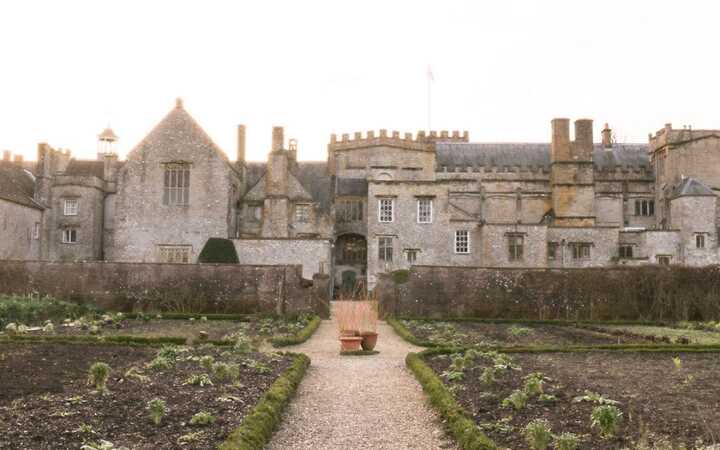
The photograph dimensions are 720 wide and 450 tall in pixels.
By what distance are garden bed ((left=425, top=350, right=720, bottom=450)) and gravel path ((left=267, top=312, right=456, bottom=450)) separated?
0.66 m

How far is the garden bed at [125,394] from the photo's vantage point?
8.26 meters

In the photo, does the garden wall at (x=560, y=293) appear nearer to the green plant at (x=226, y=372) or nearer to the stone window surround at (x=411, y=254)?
the stone window surround at (x=411, y=254)

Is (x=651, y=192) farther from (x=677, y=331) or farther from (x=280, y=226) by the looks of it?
(x=677, y=331)

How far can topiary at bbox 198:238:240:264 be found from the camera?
127 feet

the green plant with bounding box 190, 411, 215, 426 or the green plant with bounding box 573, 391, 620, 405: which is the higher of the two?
the green plant with bounding box 573, 391, 620, 405

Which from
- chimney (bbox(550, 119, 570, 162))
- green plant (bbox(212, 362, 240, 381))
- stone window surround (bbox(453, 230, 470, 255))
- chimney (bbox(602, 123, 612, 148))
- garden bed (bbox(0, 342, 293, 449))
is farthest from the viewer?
chimney (bbox(602, 123, 612, 148))

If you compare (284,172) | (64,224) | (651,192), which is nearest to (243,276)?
(284,172)

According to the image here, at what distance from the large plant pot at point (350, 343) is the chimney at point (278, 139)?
28794 millimetres

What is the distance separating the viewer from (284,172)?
149 ft

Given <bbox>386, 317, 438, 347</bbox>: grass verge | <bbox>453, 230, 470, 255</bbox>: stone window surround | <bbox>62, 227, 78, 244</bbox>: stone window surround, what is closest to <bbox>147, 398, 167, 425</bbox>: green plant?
<bbox>386, 317, 438, 347</bbox>: grass verge

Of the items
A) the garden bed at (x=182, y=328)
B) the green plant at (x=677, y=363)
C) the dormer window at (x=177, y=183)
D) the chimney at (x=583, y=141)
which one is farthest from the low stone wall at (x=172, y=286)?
the chimney at (x=583, y=141)

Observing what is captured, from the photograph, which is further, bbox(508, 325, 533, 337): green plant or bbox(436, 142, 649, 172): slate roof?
bbox(436, 142, 649, 172): slate roof

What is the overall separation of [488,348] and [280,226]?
1139 inches

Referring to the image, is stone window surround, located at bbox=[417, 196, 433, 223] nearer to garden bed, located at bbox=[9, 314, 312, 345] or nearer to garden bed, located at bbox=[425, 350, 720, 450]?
garden bed, located at bbox=[9, 314, 312, 345]
